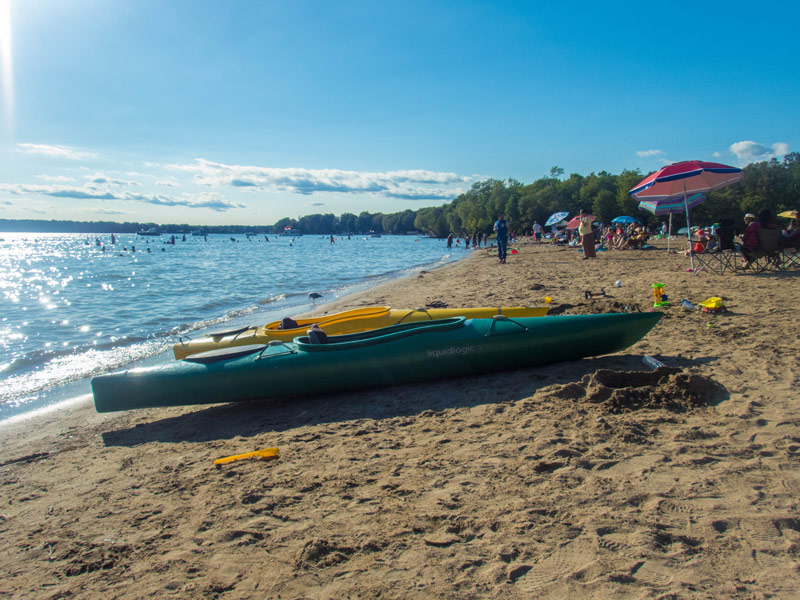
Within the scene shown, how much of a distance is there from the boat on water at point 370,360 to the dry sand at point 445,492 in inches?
6.5

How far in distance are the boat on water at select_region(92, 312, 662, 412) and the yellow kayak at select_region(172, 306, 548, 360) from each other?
83 centimetres

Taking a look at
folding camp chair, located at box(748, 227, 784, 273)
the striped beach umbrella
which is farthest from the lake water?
folding camp chair, located at box(748, 227, 784, 273)

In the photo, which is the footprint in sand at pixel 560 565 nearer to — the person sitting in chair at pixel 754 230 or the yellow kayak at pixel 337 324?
the yellow kayak at pixel 337 324

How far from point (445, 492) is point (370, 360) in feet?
6.07

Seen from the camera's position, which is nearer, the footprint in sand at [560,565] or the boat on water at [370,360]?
the footprint in sand at [560,565]

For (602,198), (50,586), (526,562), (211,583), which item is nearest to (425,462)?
(526,562)

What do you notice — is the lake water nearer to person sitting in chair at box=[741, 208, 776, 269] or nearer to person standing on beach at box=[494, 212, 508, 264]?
person standing on beach at box=[494, 212, 508, 264]

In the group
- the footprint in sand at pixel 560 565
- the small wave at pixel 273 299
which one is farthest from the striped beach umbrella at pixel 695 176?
the small wave at pixel 273 299

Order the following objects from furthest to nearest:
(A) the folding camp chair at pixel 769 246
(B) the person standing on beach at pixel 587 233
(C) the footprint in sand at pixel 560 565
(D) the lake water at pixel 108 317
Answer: (B) the person standing on beach at pixel 587 233 < (A) the folding camp chair at pixel 769 246 < (D) the lake water at pixel 108 317 < (C) the footprint in sand at pixel 560 565

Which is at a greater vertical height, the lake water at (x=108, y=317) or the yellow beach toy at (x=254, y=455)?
the lake water at (x=108, y=317)

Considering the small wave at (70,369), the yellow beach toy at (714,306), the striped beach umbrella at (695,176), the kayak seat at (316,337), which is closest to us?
the kayak seat at (316,337)

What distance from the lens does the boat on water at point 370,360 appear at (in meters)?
4.14

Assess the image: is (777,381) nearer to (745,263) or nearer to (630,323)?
(630,323)

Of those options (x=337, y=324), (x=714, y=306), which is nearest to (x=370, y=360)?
(x=337, y=324)
